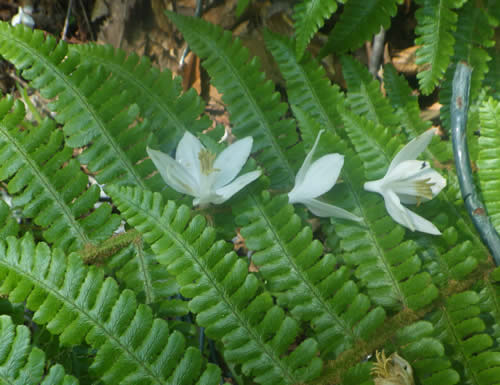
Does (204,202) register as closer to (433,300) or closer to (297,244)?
(297,244)

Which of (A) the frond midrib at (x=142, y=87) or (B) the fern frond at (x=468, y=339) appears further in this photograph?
(A) the frond midrib at (x=142, y=87)

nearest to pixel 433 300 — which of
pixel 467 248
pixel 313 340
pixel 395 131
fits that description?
pixel 467 248

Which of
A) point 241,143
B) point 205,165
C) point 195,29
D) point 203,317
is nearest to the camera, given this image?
point 203,317

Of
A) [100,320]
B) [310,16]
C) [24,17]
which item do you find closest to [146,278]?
[100,320]

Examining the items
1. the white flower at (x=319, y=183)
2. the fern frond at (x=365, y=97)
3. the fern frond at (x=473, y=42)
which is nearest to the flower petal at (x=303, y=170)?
the white flower at (x=319, y=183)

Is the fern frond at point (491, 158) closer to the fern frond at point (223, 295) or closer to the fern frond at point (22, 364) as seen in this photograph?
the fern frond at point (223, 295)
